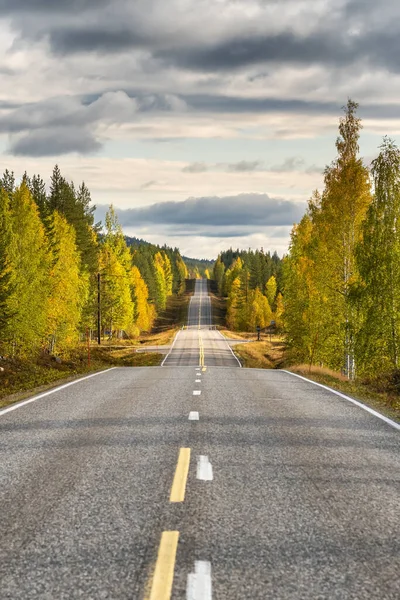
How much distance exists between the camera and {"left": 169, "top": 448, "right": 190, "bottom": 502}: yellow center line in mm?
5625

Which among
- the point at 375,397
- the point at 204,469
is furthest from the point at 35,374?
the point at 204,469

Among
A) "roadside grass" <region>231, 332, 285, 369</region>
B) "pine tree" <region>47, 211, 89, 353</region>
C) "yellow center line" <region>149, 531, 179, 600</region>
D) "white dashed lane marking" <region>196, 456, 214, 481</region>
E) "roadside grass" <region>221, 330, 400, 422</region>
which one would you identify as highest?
"pine tree" <region>47, 211, 89, 353</region>

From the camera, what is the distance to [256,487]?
6.00 m

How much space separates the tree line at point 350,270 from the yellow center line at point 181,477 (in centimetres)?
1458

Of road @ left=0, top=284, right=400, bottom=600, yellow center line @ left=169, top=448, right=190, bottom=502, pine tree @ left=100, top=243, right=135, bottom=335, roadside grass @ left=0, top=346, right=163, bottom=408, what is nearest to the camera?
road @ left=0, top=284, right=400, bottom=600

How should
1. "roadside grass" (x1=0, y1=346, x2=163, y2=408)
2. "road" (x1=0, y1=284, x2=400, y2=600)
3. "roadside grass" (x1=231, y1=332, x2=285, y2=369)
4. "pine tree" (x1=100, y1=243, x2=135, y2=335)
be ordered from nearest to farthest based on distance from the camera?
"road" (x1=0, y1=284, x2=400, y2=600)
"roadside grass" (x1=0, y1=346, x2=163, y2=408)
"roadside grass" (x1=231, y1=332, x2=285, y2=369)
"pine tree" (x1=100, y1=243, x2=135, y2=335)

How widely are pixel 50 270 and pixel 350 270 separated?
841 inches

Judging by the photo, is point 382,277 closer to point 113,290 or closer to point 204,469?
point 204,469

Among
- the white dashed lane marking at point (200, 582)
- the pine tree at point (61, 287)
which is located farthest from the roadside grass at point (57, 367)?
the white dashed lane marking at point (200, 582)

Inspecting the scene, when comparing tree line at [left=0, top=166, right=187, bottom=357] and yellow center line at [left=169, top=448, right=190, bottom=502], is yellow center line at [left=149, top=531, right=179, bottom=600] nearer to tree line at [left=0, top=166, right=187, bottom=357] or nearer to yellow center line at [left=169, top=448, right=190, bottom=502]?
yellow center line at [left=169, top=448, right=190, bottom=502]

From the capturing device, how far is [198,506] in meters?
5.35

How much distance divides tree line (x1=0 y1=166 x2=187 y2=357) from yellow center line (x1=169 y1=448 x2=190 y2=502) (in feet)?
81.4

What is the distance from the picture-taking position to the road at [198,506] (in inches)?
150

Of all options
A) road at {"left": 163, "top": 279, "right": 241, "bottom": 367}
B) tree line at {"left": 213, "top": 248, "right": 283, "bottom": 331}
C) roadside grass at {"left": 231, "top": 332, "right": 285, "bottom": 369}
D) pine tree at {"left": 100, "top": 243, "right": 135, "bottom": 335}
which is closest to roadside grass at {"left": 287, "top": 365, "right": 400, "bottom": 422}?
road at {"left": 163, "top": 279, "right": 241, "bottom": 367}
